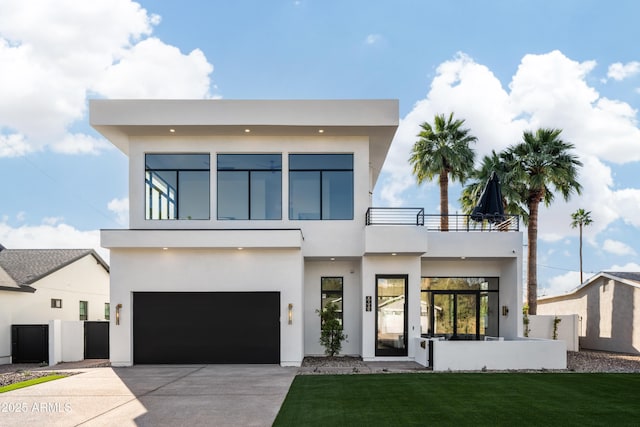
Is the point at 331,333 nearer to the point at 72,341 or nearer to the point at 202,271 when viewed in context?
the point at 202,271

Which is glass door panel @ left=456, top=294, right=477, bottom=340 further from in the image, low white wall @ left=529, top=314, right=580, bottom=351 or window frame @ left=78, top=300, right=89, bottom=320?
window frame @ left=78, top=300, right=89, bottom=320

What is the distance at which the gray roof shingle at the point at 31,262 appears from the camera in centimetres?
1953

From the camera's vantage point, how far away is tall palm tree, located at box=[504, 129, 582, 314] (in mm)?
20594

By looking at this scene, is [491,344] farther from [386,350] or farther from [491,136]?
[491,136]

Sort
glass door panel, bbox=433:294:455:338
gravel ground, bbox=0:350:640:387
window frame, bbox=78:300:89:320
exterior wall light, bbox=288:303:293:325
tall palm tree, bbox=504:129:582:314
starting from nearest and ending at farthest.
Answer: gravel ground, bbox=0:350:640:387 < exterior wall light, bbox=288:303:293:325 < glass door panel, bbox=433:294:455:338 < tall palm tree, bbox=504:129:582:314 < window frame, bbox=78:300:89:320

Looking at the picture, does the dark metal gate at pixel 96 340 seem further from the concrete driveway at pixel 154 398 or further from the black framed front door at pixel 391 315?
the black framed front door at pixel 391 315

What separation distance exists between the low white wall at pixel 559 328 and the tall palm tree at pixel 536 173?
5.37 feet

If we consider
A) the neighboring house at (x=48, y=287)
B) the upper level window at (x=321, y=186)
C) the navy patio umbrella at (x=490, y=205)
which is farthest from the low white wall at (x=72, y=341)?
the navy patio umbrella at (x=490, y=205)

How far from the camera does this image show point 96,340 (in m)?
17.1

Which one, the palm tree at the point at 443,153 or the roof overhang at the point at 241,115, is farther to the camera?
the palm tree at the point at 443,153

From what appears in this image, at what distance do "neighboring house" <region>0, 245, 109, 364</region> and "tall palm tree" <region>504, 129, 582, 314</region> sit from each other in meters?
18.9

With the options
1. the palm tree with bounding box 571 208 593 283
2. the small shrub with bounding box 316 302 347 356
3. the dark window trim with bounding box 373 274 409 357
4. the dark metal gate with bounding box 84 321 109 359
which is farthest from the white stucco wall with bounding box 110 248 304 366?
the palm tree with bounding box 571 208 593 283

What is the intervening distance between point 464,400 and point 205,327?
26.9ft

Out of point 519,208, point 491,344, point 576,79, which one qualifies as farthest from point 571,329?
point 576,79
